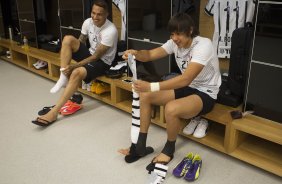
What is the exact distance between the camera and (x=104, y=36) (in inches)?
108

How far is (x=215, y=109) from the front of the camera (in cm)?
203

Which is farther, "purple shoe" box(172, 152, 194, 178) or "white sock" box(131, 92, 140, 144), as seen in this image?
"white sock" box(131, 92, 140, 144)

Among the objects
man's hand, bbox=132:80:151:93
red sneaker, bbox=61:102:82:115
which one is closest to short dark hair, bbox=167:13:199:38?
man's hand, bbox=132:80:151:93

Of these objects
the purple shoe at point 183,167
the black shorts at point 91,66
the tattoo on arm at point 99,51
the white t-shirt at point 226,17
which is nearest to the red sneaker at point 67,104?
the black shorts at point 91,66

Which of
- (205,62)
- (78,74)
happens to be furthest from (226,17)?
(78,74)

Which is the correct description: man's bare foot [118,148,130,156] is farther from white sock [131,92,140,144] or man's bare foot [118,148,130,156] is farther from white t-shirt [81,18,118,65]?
white t-shirt [81,18,118,65]

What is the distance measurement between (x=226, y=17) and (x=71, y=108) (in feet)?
5.18

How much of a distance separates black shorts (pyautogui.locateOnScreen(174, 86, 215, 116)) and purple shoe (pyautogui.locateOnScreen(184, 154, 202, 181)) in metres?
0.31

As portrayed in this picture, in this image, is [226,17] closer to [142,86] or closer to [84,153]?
[142,86]

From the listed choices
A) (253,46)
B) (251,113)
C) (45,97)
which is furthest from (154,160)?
(45,97)

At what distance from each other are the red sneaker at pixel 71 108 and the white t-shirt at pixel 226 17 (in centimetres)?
139

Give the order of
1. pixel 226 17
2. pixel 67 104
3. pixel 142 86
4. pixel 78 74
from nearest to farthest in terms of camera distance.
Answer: pixel 142 86, pixel 226 17, pixel 78 74, pixel 67 104

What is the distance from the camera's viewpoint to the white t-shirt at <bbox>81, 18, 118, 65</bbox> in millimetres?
2752

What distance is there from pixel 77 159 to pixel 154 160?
53cm
